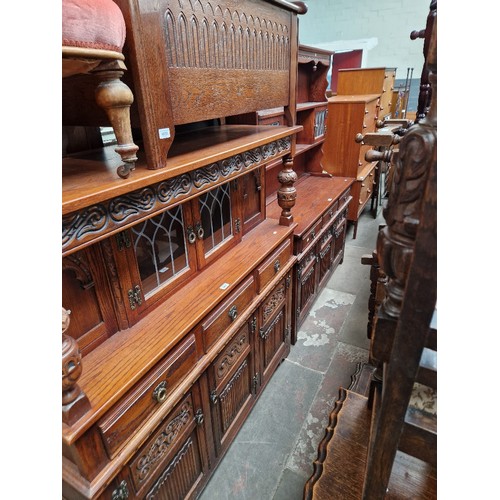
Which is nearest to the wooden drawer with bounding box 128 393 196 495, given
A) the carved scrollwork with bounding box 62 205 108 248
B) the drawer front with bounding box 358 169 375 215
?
the carved scrollwork with bounding box 62 205 108 248

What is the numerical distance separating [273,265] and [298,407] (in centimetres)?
91

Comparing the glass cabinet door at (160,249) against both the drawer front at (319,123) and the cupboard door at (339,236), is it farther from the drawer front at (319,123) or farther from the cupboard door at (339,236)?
the drawer front at (319,123)

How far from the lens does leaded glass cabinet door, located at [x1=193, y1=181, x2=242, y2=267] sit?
1.42 metres

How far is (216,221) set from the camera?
5.14 feet

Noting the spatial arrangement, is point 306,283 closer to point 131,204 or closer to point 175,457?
point 175,457

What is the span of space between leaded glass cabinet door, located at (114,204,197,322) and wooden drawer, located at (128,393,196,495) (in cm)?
39

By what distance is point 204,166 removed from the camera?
108 cm

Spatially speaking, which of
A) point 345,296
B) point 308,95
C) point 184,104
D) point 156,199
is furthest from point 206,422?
point 308,95

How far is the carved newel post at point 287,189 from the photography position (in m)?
1.87

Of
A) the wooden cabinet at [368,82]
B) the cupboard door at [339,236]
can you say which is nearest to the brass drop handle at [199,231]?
the cupboard door at [339,236]

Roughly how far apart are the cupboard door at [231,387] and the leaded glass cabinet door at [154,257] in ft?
1.31

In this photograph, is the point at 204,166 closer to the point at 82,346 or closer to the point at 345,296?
the point at 82,346

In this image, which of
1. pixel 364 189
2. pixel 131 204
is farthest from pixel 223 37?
pixel 364 189

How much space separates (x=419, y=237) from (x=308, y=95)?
289 centimetres
